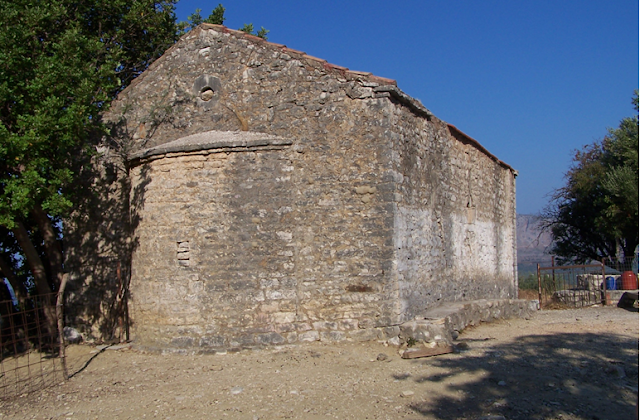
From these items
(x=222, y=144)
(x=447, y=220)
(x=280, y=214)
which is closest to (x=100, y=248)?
(x=222, y=144)

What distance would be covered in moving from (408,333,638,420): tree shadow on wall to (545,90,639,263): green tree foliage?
48.3ft

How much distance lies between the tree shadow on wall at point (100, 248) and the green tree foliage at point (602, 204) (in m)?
18.0

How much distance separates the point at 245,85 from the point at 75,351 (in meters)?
5.44

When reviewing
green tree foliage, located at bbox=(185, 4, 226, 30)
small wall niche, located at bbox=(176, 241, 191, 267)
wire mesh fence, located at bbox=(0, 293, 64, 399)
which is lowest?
wire mesh fence, located at bbox=(0, 293, 64, 399)

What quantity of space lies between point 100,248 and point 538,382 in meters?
7.75

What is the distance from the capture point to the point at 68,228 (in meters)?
10.5

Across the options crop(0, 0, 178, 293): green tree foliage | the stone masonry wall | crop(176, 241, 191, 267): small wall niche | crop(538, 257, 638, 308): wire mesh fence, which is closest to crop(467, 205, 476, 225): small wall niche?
the stone masonry wall

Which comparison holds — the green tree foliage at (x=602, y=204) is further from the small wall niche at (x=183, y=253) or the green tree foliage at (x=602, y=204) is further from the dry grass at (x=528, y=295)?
the small wall niche at (x=183, y=253)

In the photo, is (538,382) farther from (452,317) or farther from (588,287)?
(588,287)

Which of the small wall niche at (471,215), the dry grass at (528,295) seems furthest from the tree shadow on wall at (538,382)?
the dry grass at (528,295)

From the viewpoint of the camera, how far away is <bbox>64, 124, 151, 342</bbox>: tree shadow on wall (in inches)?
397

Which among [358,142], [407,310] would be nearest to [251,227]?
[358,142]

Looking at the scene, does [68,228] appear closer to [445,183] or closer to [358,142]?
[358,142]

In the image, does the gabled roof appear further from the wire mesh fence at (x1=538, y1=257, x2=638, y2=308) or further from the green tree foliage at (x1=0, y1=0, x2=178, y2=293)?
the wire mesh fence at (x1=538, y1=257, x2=638, y2=308)
